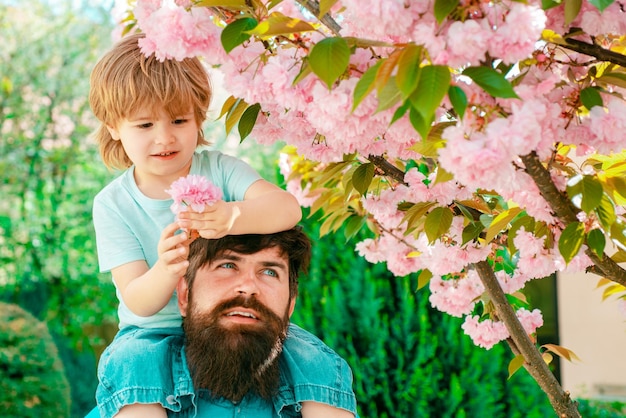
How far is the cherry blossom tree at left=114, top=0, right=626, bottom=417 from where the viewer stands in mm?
1217

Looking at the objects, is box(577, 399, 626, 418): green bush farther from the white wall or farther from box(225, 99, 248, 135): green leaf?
box(225, 99, 248, 135): green leaf

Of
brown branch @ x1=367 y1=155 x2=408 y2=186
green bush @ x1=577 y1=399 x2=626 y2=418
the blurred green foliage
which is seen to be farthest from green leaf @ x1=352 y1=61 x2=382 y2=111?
the blurred green foliage

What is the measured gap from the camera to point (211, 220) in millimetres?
1844

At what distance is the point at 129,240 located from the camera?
218 cm

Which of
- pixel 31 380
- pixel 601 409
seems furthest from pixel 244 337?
pixel 601 409

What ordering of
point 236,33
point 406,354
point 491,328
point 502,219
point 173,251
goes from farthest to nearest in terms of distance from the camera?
point 406,354, point 491,328, point 173,251, point 502,219, point 236,33

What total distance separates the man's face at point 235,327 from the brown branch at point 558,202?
0.85 metres

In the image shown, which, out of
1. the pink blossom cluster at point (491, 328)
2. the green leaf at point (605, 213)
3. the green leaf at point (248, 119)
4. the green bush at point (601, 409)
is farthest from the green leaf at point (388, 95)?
the green bush at point (601, 409)

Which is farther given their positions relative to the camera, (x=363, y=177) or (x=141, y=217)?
(x=141, y=217)

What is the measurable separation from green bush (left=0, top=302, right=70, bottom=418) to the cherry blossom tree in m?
3.81

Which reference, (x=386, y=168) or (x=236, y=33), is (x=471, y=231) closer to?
(x=386, y=168)

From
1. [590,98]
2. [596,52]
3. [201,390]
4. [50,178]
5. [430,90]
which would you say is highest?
[50,178]

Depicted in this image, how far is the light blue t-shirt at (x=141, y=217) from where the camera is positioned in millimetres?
2170

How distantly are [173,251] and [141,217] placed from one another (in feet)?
1.21
